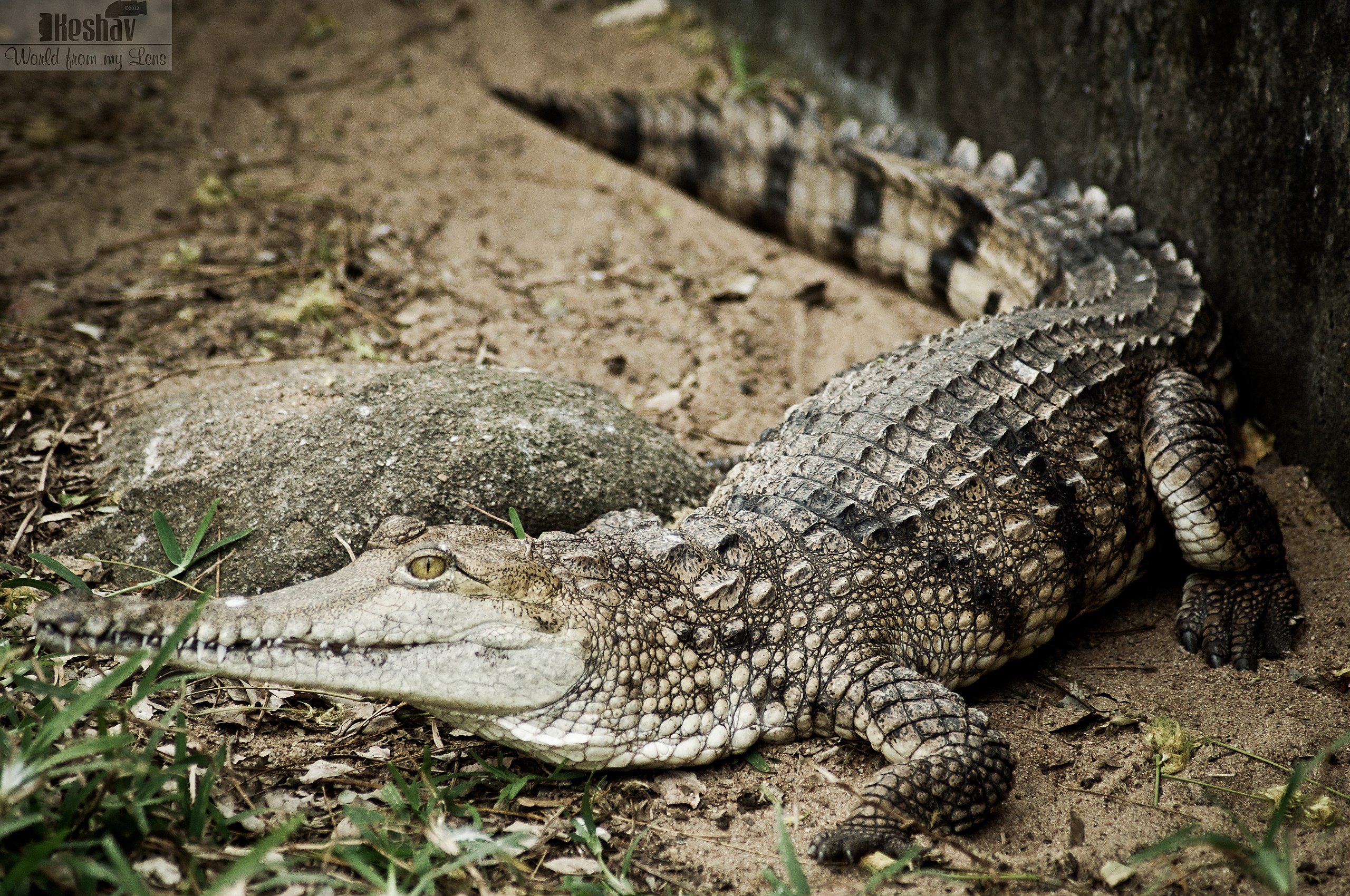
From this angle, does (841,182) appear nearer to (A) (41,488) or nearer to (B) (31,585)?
(A) (41,488)

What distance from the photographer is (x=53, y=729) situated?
2061mm

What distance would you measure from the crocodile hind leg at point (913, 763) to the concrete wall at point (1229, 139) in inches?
72.8

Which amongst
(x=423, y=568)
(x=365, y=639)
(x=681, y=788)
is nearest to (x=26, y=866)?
(x=365, y=639)

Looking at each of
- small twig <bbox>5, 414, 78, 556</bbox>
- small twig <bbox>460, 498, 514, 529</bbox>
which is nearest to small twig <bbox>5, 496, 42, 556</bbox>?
small twig <bbox>5, 414, 78, 556</bbox>

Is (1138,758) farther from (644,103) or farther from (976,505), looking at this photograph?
(644,103)

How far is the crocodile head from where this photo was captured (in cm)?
218

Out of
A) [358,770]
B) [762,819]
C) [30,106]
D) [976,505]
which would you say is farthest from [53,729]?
[30,106]

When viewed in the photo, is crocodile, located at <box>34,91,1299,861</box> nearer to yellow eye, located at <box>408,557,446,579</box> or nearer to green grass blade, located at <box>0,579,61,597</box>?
yellow eye, located at <box>408,557,446,579</box>

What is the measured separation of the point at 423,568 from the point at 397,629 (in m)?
0.16

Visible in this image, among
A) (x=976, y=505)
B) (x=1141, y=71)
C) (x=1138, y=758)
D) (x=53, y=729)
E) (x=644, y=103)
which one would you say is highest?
(x=1141, y=71)

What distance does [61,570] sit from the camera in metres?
2.94

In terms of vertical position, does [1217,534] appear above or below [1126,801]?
above

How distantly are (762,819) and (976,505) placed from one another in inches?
43.3

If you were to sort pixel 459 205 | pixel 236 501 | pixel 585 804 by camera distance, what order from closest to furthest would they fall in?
pixel 585 804
pixel 236 501
pixel 459 205
